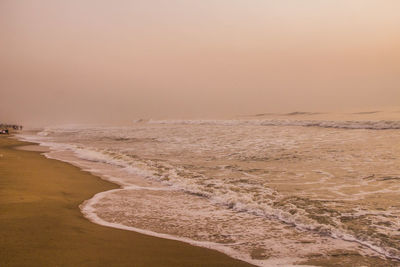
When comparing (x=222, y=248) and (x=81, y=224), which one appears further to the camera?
(x=81, y=224)

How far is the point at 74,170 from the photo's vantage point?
9.43 meters

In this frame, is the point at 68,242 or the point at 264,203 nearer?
the point at 68,242

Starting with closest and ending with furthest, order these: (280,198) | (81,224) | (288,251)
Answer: (288,251) < (81,224) < (280,198)

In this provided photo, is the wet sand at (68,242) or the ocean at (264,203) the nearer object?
the wet sand at (68,242)

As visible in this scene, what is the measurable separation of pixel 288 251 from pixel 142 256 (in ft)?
5.70

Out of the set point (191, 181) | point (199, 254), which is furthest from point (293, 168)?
point (199, 254)

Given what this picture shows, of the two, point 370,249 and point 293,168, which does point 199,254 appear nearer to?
point 370,249

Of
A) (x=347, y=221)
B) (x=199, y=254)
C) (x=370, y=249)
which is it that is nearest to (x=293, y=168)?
(x=347, y=221)

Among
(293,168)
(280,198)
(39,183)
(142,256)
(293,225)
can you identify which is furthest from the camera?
(293,168)

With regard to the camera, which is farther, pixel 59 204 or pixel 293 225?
pixel 59 204

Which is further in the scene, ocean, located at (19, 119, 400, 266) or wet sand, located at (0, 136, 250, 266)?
ocean, located at (19, 119, 400, 266)

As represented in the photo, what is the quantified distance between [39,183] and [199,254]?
495 centimetres

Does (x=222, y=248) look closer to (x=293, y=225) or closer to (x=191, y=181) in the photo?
(x=293, y=225)

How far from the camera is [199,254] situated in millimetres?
3682
